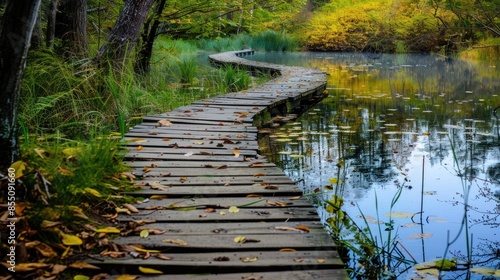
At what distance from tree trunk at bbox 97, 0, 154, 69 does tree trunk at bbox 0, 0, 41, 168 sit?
3399 mm

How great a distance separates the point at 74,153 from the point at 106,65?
3047mm

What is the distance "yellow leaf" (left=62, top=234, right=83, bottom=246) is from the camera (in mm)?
1925

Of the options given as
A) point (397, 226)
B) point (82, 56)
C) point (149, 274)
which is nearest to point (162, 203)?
point (149, 274)

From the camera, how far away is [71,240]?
194 cm

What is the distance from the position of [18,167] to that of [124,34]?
12.5 ft

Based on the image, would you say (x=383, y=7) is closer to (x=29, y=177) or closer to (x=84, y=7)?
(x=84, y=7)

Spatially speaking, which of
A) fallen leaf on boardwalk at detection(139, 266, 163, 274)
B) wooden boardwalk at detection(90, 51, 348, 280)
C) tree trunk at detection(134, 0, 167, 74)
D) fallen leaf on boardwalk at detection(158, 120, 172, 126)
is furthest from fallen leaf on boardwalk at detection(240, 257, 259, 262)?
tree trunk at detection(134, 0, 167, 74)

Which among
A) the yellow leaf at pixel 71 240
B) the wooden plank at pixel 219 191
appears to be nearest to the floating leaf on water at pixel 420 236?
the wooden plank at pixel 219 191

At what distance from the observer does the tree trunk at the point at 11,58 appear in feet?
6.97

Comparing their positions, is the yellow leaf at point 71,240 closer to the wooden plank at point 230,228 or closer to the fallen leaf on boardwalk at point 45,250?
the fallen leaf on boardwalk at point 45,250

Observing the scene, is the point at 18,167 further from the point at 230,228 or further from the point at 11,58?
the point at 230,228

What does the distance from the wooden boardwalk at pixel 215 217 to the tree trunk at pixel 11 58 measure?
1.77 ft

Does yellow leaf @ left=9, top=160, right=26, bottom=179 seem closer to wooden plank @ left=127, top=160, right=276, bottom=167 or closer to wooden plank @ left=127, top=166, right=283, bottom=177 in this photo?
wooden plank @ left=127, top=166, right=283, bottom=177

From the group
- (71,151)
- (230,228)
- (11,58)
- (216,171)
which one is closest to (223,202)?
(230,228)
